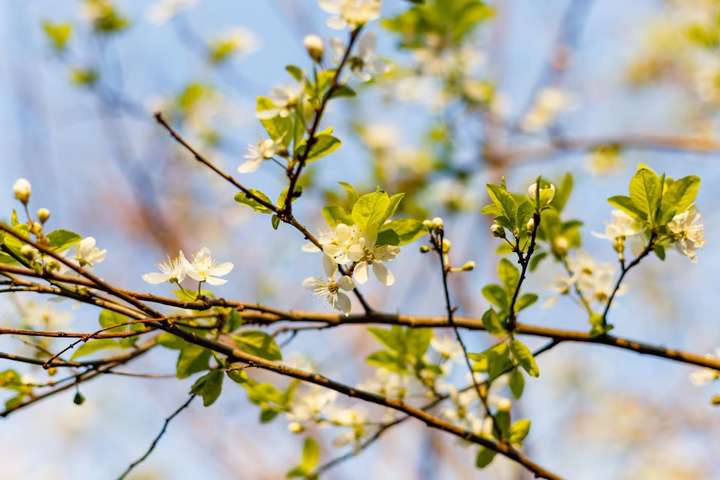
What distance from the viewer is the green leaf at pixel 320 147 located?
114 cm

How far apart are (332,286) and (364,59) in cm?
46

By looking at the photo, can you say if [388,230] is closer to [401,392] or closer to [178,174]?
[401,392]

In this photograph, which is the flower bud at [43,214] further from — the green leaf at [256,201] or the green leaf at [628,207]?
the green leaf at [628,207]

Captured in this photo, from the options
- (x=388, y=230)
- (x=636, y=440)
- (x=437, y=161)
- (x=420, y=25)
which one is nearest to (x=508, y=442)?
(x=388, y=230)

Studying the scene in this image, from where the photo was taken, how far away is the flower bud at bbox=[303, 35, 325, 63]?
1085 millimetres

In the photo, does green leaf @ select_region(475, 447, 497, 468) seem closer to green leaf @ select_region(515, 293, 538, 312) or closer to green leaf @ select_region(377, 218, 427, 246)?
green leaf @ select_region(515, 293, 538, 312)

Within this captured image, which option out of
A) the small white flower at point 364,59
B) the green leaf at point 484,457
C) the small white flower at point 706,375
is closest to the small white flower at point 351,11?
the small white flower at point 364,59

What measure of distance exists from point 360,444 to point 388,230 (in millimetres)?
719

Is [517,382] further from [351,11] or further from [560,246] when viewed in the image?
[351,11]

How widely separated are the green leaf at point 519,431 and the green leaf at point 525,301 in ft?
0.85

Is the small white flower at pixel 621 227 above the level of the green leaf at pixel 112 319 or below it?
above

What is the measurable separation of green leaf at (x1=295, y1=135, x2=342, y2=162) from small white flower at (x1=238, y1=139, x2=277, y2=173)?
0.16ft

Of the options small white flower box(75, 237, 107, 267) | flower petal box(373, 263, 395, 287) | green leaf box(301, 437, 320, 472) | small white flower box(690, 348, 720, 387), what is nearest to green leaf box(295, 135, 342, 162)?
flower petal box(373, 263, 395, 287)

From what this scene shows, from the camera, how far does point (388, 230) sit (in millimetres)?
1188
